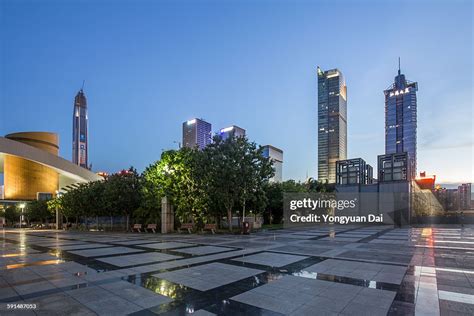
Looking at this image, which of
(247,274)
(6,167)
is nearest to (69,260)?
(247,274)

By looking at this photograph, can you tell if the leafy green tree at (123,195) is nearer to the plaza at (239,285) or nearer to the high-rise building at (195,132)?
the plaza at (239,285)

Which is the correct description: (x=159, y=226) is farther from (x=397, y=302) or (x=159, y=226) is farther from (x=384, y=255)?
(x=397, y=302)

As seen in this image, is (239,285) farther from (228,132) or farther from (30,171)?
(30,171)

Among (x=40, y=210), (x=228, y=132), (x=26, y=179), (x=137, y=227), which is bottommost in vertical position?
(x=40, y=210)

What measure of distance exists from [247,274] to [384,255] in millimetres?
7350

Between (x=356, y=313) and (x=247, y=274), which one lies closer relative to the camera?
(x=356, y=313)

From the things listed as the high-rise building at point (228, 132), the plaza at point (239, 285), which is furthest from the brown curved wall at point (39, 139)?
the plaza at point (239, 285)

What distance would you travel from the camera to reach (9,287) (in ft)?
25.7

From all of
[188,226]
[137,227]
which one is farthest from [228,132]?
[137,227]

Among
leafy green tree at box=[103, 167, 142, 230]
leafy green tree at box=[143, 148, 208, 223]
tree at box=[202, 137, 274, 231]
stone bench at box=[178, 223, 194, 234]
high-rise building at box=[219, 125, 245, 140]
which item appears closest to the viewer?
tree at box=[202, 137, 274, 231]

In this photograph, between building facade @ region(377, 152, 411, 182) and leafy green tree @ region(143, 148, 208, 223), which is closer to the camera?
leafy green tree @ region(143, 148, 208, 223)

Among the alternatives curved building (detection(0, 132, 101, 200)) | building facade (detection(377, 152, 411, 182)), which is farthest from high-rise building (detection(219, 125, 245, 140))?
curved building (detection(0, 132, 101, 200))

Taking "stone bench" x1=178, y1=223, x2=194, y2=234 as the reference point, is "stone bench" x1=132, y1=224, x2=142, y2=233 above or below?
below

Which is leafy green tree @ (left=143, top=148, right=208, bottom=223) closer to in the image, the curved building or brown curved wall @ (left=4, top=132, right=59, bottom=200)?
the curved building
